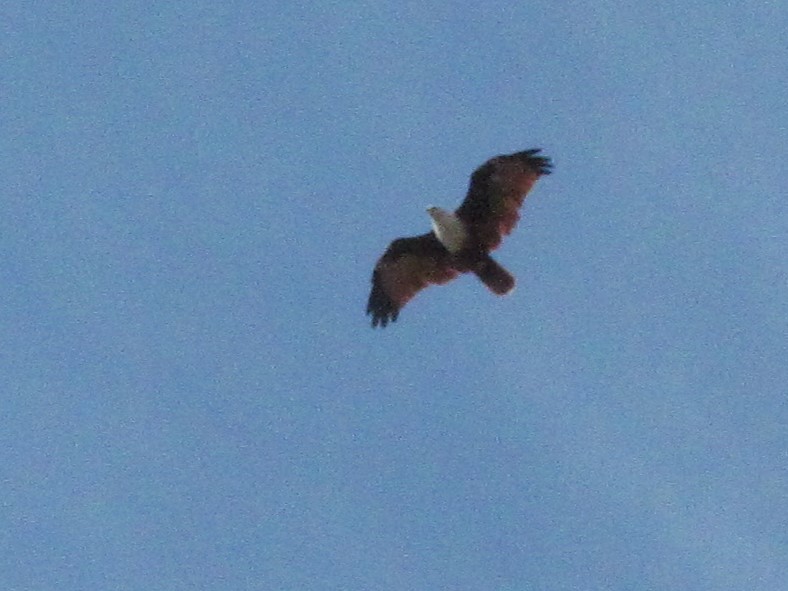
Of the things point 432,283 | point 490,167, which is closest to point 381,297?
point 432,283

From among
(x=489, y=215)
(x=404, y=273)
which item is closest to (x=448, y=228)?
(x=489, y=215)

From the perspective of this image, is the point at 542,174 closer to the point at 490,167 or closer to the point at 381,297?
the point at 490,167

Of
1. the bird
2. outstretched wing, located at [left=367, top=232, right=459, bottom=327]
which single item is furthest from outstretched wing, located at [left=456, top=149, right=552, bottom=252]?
outstretched wing, located at [left=367, top=232, right=459, bottom=327]

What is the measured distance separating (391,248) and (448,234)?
1247mm

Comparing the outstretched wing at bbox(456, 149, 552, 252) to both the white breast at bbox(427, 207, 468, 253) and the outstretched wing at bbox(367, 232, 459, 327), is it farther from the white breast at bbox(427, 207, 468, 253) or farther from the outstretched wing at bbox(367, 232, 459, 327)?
the outstretched wing at bbox(367, 232, 459, 327)

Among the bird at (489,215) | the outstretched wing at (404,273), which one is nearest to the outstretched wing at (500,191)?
the bird at (489,215)

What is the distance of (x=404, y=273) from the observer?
1152 inches

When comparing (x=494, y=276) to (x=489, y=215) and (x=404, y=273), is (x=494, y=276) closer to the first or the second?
(x=489, y=215)

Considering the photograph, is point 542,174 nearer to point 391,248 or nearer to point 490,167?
point 490,167

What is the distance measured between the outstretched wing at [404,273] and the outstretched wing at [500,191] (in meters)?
0.81

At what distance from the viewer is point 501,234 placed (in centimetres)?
2809

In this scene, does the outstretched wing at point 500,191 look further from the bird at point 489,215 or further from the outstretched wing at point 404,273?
the outstretched wing at point 404,273

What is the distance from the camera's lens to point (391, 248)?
95.3ft

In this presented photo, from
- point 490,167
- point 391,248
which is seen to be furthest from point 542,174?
point 391,248
